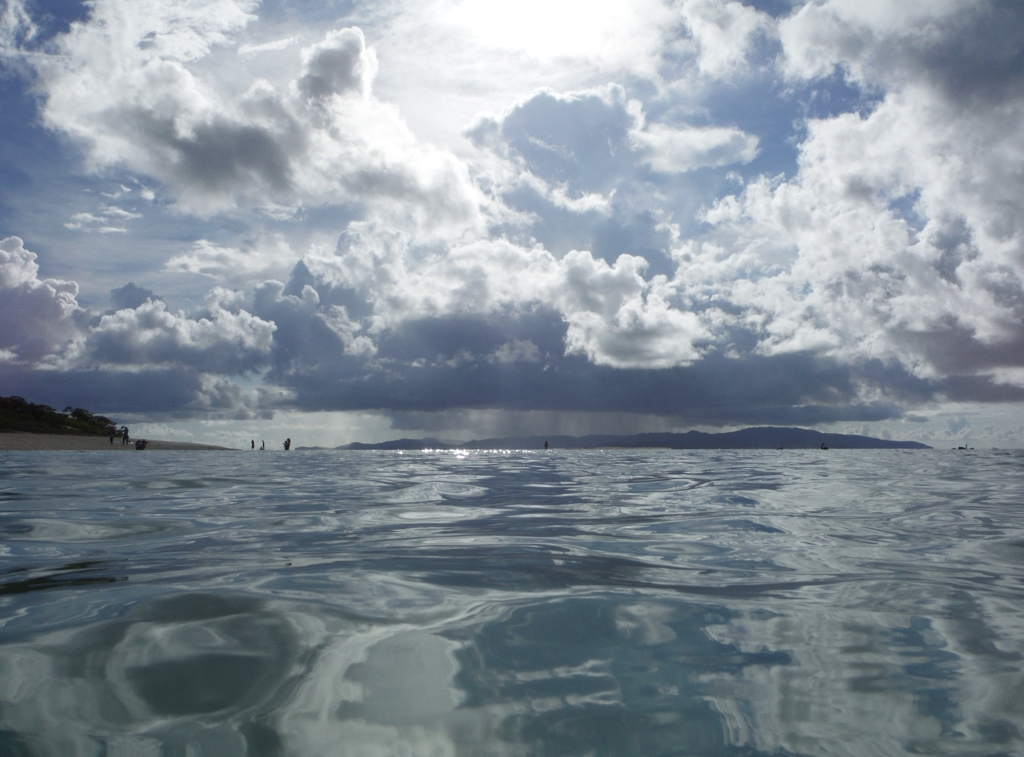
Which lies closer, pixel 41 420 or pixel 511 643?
pixel 511 643

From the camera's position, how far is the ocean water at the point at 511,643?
249 centimetres

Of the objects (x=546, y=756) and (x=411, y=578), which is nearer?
(x=546, y=756)

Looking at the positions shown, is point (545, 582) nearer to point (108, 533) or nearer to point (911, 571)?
point (911, 571)

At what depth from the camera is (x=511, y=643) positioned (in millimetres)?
3432

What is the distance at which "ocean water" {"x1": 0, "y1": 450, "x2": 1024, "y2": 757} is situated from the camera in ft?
8.18

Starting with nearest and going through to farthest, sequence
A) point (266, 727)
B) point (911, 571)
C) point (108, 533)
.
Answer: point (266, 727), point (911, 571), point (108, 533)

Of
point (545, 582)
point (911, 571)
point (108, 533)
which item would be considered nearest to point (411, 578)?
point (545, 582)

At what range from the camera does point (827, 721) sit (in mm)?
2576

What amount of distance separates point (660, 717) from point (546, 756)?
0.56 m

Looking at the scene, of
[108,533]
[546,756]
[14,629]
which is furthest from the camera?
[108,533]

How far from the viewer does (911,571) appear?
516cm

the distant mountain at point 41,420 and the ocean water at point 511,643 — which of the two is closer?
the ocean water at point 511,643

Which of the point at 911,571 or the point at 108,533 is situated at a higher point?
the point at 911,571

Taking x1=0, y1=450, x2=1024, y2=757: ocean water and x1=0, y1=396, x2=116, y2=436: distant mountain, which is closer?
x1=0, y1=450, x2=1024, y2=757: ocean water
